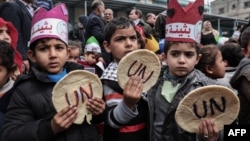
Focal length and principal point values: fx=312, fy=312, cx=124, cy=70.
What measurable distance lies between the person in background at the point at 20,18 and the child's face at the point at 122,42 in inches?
56.7

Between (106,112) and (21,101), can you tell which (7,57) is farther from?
(106,112)

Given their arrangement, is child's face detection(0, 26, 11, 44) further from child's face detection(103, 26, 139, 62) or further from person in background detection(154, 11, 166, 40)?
person in background detection(154, 11, 166, 40)

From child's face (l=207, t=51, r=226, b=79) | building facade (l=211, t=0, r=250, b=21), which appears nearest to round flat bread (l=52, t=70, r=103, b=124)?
child's face (l=207, t=51, r=226, b=79)

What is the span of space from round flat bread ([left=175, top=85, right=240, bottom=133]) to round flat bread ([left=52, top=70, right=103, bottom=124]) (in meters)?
0.48

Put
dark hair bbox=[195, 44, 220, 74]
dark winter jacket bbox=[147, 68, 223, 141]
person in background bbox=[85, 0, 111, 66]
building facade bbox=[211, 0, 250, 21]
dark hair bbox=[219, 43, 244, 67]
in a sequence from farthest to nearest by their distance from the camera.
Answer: building facade bbox=[211, 0, 250, 21] < person in background bbox=[85, 0, 111, 66] < dark hair bbox=[219, 43, 244, 67] < dark hair bbox=[195, 44, 220, 74] < dark winter jacket bbox=[147, 68, 223, 141]

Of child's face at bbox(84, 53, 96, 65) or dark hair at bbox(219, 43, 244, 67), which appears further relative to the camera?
child's face at bbox(84, 53, 96, 65)

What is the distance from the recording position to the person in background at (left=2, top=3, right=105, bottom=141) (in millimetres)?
1637

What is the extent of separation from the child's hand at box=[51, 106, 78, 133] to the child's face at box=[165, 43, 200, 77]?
733 millimetres

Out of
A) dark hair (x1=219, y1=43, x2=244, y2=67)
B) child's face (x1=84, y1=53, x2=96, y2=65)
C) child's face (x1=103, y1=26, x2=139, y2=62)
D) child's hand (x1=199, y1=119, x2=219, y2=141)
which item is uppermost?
child's face (x1=103, y1=26, x2=139, y2=62)

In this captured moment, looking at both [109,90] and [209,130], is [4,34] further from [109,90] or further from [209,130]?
[209,130]

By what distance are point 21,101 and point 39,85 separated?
134 millimetres

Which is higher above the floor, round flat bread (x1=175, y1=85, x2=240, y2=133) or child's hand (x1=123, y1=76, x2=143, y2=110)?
A: child's hand (x1=123, y1=76, x2=143, y2=110)

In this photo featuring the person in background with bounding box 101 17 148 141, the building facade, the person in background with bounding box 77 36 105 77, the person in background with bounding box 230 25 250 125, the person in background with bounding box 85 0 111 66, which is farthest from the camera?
the building facade

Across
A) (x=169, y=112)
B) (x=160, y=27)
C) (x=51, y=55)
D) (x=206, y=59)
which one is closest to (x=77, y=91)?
(x=51, y=55)
